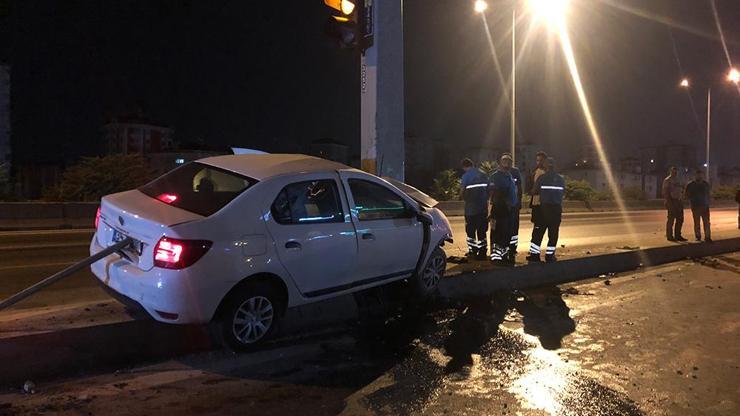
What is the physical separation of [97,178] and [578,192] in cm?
2784

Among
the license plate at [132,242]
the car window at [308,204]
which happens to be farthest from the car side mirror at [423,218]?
the license plate at [132,242]

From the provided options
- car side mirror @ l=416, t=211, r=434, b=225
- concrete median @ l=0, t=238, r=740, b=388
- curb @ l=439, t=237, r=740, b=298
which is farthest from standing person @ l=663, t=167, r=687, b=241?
concrete median @ l=0, t=238, r=740, b=388

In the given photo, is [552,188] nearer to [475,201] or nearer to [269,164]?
[475,201]

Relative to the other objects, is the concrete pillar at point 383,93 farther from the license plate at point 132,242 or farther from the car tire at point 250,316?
the license plate at point 132,242

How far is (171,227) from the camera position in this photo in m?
4.42

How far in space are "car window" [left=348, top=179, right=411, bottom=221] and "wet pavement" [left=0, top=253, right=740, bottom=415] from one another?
1.22m

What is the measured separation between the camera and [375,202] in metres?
6.07

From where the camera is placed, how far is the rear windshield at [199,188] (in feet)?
15.9

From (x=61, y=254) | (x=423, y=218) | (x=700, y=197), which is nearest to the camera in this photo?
(x=423, y=218)

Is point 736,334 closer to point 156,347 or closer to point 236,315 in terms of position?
point 236,315

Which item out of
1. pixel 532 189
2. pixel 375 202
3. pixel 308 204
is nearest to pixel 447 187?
pixel 532 189

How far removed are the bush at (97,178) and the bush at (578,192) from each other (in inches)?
988

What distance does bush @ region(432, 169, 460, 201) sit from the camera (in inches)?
1211

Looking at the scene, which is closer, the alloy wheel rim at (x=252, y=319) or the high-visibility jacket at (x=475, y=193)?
the alloy wheel rim at (x=252, y=319)
